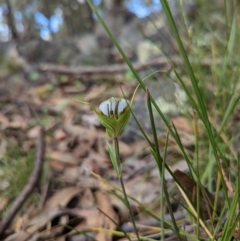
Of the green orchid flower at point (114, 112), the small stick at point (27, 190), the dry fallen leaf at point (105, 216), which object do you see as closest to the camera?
the green orchid flower at point (114, 112)

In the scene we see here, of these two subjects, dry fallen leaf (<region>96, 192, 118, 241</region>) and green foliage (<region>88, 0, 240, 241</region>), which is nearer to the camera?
green foliage (<region>88, 0, 240, 241</region>)

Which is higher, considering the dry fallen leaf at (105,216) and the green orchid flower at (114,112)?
the green orchid flower at (114,112)

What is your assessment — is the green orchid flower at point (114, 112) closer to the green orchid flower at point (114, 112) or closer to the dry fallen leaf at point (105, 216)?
the green orchid flower at point (114, 112)

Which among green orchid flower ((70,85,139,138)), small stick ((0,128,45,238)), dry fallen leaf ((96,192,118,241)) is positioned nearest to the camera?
green orchid flower ((70,85,139,138))

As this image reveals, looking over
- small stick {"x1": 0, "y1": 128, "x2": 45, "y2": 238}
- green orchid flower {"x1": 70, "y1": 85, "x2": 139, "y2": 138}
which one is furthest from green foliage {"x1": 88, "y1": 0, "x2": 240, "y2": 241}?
small stick {"x1": 0, "y1": 128, "x2": 45, "y2": 238}

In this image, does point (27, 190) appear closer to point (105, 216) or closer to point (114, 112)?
point (105, 216)

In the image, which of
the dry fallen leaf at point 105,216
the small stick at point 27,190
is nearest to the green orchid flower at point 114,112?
the dry fallen leaf at point 105,216

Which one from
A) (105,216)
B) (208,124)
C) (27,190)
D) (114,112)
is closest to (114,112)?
(114,112)

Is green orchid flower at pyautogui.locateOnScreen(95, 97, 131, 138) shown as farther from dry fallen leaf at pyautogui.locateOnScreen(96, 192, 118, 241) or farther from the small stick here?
the small stick

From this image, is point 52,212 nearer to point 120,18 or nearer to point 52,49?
point 52,49

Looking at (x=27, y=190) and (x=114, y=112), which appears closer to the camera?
(x=114, y=112)

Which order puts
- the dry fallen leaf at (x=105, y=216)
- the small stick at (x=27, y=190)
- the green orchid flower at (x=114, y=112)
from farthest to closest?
1. the small stick at (x=27, y=190)
2. the dry fallen leaf at (x=105, y=216)
3. the green orchid flower at (x=114, y=112)
